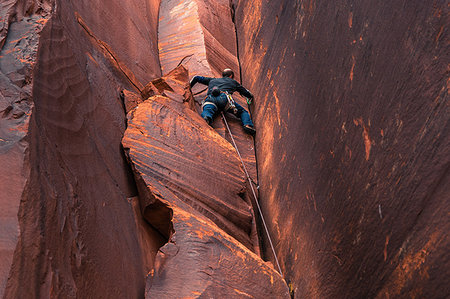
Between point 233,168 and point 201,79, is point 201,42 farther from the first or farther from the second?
point 233,168

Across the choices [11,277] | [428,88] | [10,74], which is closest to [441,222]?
[428,88]

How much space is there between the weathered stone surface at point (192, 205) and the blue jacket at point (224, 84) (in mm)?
826

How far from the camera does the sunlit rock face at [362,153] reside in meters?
2.44

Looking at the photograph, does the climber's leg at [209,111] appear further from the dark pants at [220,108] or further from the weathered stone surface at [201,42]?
the weathered stone surface at [201,42]

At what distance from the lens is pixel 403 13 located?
9.22 feet

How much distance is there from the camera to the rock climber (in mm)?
5987

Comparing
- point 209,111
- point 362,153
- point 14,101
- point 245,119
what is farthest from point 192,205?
point 245,119

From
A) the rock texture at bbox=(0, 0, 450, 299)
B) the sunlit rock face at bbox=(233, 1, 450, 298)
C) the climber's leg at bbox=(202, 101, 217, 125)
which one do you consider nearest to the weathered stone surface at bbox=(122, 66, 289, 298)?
the rock texture at bbox=(0, 0, 450, 299)

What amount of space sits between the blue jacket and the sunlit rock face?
1378mm

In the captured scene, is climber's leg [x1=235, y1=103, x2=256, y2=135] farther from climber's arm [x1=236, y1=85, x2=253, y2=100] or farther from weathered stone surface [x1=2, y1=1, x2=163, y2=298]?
weathered stone surface [x1=2, y1=1, x2=163, y2=298]

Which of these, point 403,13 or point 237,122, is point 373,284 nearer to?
point 403,13

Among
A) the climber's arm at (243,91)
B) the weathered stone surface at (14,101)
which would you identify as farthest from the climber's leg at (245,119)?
the weathered stone surface at (14,101)

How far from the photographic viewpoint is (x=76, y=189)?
9.45ft

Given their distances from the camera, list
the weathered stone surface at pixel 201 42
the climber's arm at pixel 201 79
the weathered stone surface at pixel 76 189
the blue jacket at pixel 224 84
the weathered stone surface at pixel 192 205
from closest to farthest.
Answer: the weathered stone surface at pixel 76 189 < the weathered stone surface at pixel 192 205 < the blue jacket at pixel 224 84 < the climber's arm at pixel 201 79 < the weathered stone surface at pixel 201 42
